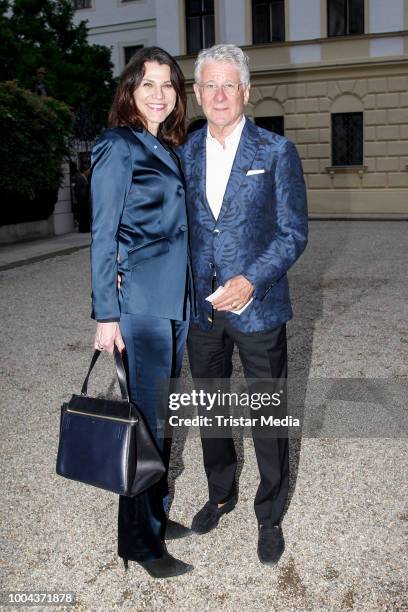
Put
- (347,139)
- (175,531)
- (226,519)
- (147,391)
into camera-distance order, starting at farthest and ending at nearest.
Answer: (347,139) < (226,519) < (175,531) < (147,391)

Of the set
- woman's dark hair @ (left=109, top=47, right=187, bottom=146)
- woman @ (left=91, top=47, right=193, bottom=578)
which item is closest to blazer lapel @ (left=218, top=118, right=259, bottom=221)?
woman @ (left=91, top=47, right=193, bottom=578)

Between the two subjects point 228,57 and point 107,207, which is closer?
point 107,207

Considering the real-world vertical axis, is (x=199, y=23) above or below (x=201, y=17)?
below

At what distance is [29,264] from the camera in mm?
12023

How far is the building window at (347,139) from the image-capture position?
21016mm

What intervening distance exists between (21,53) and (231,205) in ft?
62.9

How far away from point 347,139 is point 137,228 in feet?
65.1

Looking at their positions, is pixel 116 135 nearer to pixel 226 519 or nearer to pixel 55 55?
pixel 226 519

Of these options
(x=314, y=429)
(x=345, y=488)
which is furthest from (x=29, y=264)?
(x=345, y=488)

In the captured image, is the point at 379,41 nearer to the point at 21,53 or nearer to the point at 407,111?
the point at 407,111

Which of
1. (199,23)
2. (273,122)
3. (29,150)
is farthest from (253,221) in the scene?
(199,23)

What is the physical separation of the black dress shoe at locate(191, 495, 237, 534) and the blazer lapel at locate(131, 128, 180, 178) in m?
1.47

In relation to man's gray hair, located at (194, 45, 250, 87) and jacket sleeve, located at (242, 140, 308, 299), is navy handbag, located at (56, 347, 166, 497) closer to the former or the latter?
jacket sleeve, located at (242, 140, 308, 299)

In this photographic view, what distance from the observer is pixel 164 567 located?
2.63 meters
